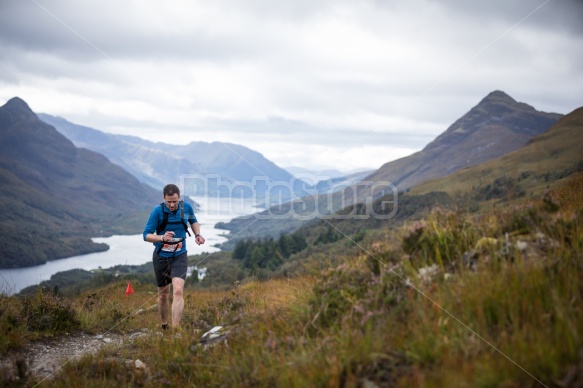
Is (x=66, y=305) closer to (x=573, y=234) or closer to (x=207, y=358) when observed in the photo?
(x=207, y=358)

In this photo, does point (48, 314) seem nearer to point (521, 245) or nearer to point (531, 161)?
point (521, 245)

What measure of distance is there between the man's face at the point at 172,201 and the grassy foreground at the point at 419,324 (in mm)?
2596

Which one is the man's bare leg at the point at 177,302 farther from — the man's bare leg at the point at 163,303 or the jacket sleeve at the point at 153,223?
the jacket sleeve at the point at 153,223

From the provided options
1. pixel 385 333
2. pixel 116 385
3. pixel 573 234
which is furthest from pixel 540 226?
pixel 116 385

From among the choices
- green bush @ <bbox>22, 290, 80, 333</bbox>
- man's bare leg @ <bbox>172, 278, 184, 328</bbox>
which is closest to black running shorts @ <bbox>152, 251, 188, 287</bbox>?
man's bare leg @ <bbox>172, 278, 184, 328</bbox>

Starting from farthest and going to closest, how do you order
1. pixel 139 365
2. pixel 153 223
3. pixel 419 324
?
pixel 153 223
pixel 139 365
pixel 419 324

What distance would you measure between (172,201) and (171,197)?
102mm

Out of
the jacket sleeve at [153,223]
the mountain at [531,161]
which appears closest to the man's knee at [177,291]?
the jacket sleeve at [153,223]

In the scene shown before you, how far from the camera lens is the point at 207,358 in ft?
17.3

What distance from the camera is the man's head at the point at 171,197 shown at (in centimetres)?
814

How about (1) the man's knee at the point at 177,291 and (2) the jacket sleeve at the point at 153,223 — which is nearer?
(1) the man's knee at the point at 177,291

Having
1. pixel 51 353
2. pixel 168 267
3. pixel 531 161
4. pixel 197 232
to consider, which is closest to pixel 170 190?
pixel 197 232

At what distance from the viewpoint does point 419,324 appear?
414 cm

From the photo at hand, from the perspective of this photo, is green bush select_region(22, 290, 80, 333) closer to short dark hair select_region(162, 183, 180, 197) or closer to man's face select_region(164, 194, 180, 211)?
man's face select_region(164, 194, 180, 211)
